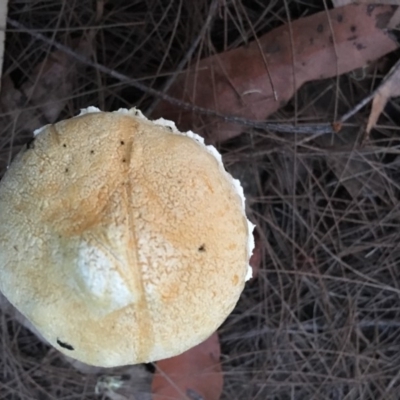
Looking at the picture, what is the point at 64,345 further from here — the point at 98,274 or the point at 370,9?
the point at 370,9

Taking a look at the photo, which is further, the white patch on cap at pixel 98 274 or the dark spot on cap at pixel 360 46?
the dark spot on cap at pixel 360 46

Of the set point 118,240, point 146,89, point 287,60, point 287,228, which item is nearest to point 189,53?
point 146,89

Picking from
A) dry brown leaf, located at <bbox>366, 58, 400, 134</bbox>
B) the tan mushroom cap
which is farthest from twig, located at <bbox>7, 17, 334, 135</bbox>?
the tan mushroom cap

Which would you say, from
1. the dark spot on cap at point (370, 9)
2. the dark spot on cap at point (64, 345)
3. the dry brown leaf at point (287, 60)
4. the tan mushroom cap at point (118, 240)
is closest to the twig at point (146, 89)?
the dry brown leaf at point (287, 60)

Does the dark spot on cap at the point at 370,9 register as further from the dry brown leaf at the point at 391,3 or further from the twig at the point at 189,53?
the twig at the point at 189,53

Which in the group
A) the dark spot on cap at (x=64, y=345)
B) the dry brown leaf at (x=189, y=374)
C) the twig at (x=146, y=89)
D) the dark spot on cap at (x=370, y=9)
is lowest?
the dry brown leaf at (x=189, y=374)

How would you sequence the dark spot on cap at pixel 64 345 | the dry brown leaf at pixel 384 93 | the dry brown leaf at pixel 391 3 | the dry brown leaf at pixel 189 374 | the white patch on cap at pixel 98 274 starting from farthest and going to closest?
the dry brown leaf at pixel 189 374, the dry brown leaf at pixel 384 93, the dry brown leaf at pixel 391 3, the dark spot on cap at pixel 64 345, the white patch on cap at pixel 98 274

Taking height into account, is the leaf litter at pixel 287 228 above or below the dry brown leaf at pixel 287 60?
below
